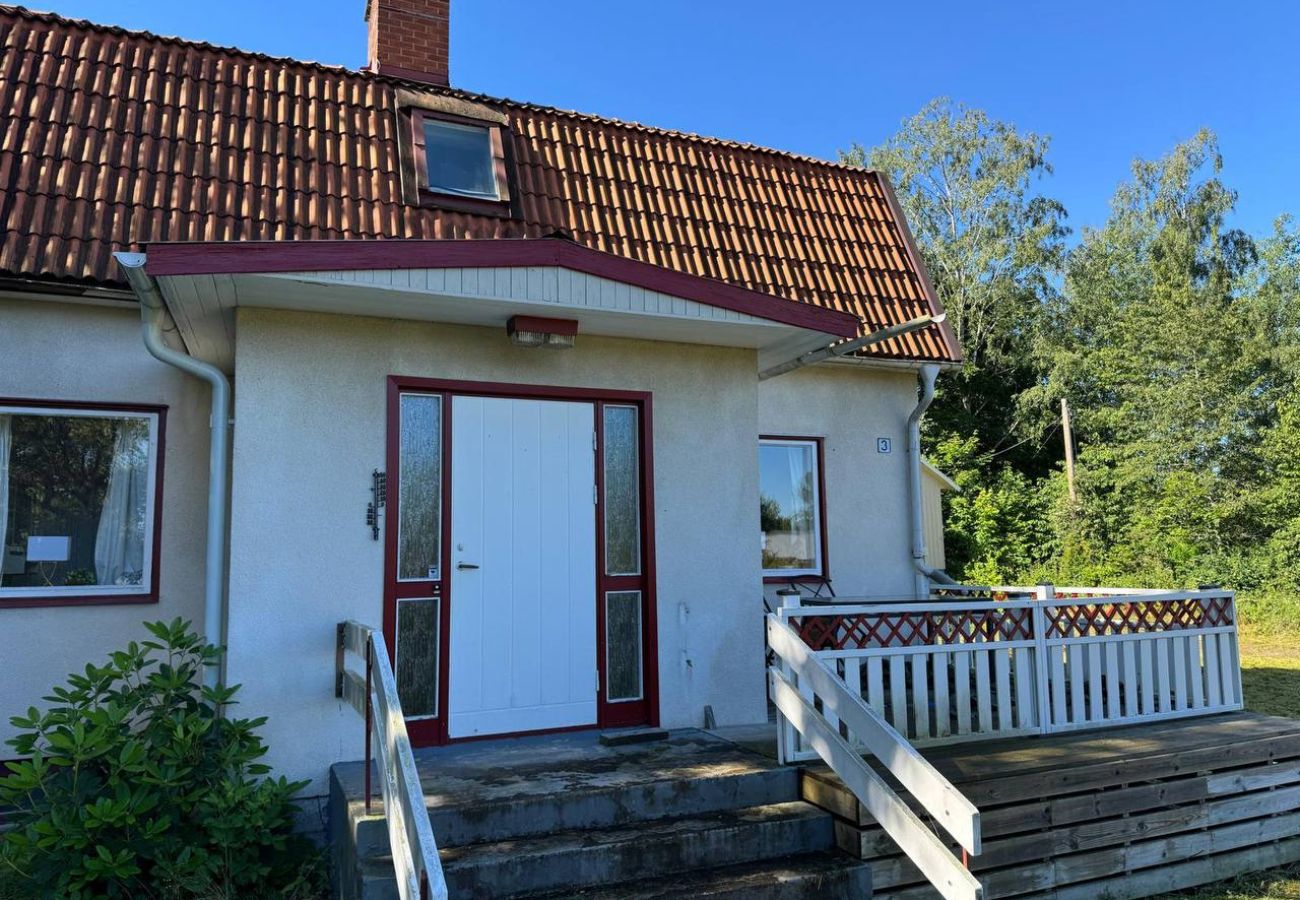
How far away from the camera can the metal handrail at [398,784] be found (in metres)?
3.15

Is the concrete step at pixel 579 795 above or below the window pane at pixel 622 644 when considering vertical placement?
below

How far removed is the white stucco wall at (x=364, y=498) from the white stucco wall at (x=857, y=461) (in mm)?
2030

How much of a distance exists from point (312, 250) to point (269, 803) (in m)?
2.86

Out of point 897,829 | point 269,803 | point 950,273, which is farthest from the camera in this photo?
point 950,273

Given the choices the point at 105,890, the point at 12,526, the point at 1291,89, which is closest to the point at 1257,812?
the point at 105,890

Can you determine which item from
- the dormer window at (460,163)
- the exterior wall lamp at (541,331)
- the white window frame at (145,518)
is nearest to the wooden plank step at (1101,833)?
the exterior wall lamp at (541,331)

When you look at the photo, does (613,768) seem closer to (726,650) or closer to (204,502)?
(726,650)

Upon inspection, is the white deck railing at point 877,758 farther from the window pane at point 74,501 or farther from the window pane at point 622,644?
the window pane at point 74,501

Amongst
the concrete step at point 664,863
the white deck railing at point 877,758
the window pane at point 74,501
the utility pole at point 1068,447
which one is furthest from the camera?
the utility pole at point 1068,447

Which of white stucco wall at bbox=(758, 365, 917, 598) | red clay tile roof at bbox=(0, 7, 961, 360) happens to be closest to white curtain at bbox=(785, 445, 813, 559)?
white stucco wall at bbox=(758, 365, 917, 598)

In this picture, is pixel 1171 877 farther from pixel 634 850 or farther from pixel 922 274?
pixel 922 274

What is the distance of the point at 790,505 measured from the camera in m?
8.60

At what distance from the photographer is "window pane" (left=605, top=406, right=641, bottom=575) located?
6.22 metres

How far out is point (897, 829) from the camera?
4191 mm
